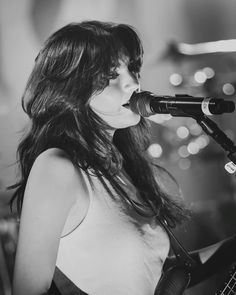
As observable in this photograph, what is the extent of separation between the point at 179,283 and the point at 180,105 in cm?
70

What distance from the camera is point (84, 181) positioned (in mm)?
1250

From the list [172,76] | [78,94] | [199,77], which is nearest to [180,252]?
[78,94]

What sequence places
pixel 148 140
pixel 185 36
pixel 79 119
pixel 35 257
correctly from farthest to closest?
pixel 185 36
pixel 148 140
pixel 79 119
pixel 35 257

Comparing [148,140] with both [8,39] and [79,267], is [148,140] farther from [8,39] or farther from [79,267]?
[8,39]

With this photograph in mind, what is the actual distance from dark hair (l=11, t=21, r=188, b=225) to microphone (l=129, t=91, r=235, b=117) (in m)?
0.21

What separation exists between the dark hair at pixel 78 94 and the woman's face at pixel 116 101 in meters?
0.02

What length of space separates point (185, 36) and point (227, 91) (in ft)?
1.21

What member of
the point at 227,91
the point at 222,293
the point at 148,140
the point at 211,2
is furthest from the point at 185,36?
the point at 222,293

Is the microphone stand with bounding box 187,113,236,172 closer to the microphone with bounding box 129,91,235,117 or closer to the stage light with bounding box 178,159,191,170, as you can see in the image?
the microphone with bounding box 129,91,235,117

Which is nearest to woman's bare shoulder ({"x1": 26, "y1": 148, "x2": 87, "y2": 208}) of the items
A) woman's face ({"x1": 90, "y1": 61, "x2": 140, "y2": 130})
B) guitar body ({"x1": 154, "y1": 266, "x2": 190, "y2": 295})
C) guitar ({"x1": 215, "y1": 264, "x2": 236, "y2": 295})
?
woman's face ({"x1": 90, "y1": 61, "x2": 140, "y2": 130})

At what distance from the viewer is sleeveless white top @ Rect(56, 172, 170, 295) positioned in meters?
1.23

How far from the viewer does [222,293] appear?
1.30m

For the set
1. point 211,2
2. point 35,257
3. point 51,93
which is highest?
point 211,2

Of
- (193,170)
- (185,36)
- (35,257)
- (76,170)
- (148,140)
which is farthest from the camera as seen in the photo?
(193,170)
